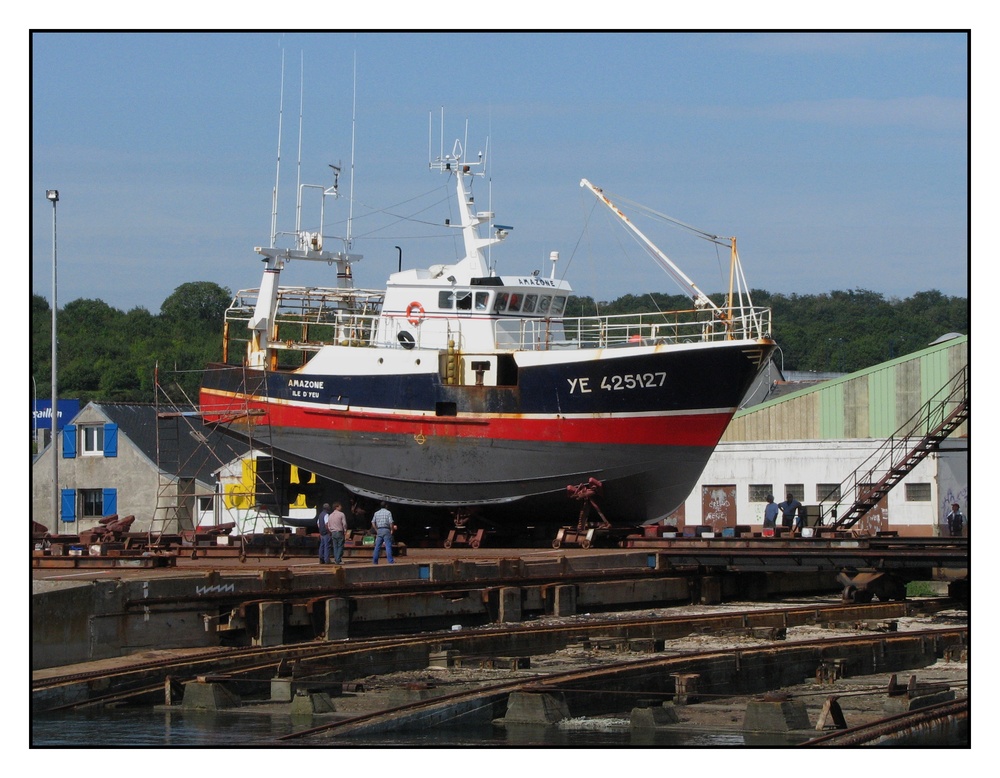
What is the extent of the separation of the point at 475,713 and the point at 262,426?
19911 mm

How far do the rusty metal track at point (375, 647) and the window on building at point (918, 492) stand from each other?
12.5m

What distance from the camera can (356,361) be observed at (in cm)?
3006

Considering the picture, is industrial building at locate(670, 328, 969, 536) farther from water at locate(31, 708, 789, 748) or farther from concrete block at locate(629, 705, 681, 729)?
water at locate(31, 708, 789, 748)

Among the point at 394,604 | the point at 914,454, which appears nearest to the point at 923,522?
the point at 914,454

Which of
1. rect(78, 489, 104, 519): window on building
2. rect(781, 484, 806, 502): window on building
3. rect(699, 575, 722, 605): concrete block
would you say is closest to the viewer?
rect(699, 575, 722, 605): concrete block

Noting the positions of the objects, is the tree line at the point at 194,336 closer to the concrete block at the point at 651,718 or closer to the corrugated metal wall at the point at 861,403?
the corrugated metal wall at the point at 861,403

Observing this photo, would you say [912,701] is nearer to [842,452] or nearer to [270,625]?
[270,625]

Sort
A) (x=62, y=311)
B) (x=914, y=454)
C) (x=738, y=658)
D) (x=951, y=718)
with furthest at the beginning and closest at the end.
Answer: (x=62, y=311) → (x=914, y=454) → (x=738, y=658) → (x=951, y=718)

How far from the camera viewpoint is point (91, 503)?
44.6m

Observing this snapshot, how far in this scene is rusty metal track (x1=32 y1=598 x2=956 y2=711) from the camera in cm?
1438

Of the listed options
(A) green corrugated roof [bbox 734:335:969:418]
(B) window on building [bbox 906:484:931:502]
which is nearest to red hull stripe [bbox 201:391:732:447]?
(B) window on building [bbox 906:484:931:502]

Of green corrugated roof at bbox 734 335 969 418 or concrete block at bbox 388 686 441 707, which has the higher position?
green corrugated roof at bbox 734 335 969 418

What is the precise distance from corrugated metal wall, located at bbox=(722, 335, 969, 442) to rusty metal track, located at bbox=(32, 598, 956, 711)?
13859 millimetres

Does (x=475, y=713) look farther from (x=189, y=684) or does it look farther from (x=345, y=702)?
(x=189, y=684)
